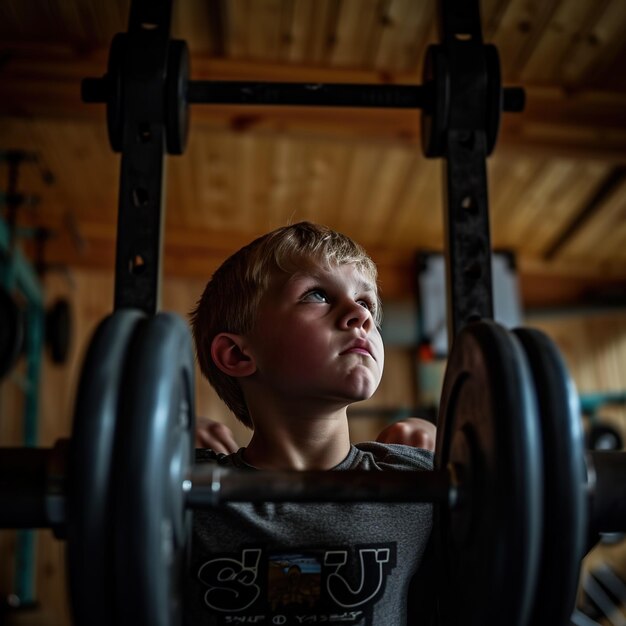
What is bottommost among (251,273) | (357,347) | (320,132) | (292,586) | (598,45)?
(292,586)

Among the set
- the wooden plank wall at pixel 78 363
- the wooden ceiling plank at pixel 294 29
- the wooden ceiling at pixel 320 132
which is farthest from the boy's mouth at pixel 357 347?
the wooden plank wall at pixel 78 363

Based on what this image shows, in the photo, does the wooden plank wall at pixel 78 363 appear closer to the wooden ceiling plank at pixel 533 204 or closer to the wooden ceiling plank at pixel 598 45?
the wooden ceiling plank at pixel 533 204

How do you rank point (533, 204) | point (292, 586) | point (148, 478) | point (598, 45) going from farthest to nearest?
point (533, 204) < point (598, 45) < point (292, 586) < point (148, 478)

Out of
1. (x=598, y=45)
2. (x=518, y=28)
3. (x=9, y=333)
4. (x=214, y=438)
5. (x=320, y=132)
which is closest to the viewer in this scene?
(x=214, y=438)

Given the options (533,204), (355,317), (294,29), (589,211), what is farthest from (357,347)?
(589,211)

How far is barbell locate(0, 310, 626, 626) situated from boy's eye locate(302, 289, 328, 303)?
0.73ft

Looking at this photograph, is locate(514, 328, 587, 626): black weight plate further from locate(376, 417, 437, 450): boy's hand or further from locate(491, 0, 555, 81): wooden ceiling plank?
locate(491, 0, 555, 81): wooden ceiling plank

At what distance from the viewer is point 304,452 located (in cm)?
92

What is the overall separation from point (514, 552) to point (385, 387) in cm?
454

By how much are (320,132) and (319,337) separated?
7.99 ft

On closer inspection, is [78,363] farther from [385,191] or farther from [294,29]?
[294,29]

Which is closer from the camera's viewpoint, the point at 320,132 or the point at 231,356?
the point at 231,356

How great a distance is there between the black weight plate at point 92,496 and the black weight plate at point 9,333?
2.66 m

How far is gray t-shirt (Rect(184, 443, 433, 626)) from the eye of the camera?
83 centimetres
